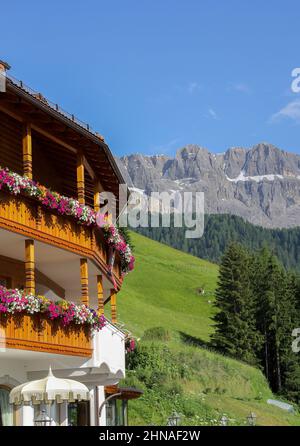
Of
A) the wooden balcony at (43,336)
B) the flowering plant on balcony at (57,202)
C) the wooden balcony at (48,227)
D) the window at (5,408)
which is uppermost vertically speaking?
the flowering plant on balcony at (57,202)

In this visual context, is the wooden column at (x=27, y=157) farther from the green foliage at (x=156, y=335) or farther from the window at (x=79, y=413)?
the green foliage at (x=156, y=335)

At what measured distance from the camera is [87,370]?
23.3 meters

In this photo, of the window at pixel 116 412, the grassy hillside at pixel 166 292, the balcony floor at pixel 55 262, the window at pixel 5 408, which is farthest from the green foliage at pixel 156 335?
the window at pixel 5 408

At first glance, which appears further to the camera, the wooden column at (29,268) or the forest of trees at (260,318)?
the forest of trees at (260,318)

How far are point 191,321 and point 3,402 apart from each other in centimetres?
8670

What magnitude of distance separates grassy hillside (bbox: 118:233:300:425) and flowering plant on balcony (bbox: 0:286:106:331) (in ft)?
83.0

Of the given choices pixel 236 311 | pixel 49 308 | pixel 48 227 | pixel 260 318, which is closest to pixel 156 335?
pixel 236 311

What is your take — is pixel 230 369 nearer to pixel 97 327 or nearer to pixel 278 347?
pixel 278 347

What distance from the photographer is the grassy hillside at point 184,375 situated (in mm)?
51781

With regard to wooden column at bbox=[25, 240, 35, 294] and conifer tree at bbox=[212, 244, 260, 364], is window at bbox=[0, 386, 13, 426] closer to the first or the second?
wooden column at bbox=[25, 240, 35, 294]

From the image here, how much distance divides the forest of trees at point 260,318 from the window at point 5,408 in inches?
2361

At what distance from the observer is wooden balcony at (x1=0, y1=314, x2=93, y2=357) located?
19203mm

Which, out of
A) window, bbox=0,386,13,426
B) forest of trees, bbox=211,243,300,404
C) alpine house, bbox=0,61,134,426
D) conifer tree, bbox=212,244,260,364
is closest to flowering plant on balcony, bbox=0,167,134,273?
alpine house, bbox=0,61,134,426
